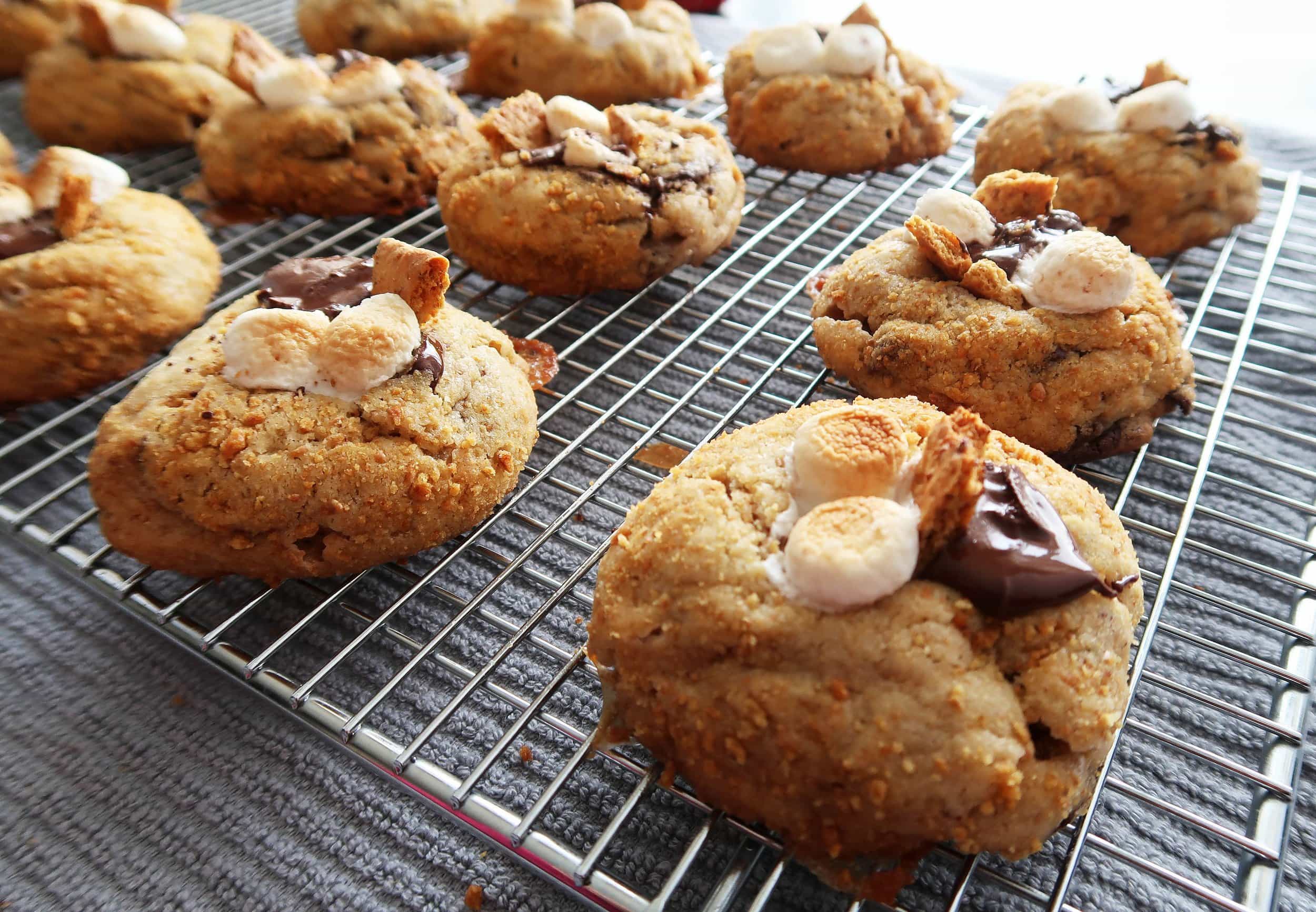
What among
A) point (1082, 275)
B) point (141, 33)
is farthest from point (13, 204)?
point (1082, 275)

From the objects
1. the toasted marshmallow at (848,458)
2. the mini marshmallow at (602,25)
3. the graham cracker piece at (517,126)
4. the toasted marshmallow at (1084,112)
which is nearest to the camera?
the toasted marshmallow at (848,458)

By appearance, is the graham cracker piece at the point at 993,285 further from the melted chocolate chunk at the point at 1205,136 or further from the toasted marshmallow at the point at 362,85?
the toasted marshmallow at the point at 362,85

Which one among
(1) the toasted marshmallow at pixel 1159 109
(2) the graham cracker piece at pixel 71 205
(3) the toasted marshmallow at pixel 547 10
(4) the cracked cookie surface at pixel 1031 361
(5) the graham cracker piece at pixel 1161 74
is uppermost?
(3) the toasted marshmallow at pixel 547 10

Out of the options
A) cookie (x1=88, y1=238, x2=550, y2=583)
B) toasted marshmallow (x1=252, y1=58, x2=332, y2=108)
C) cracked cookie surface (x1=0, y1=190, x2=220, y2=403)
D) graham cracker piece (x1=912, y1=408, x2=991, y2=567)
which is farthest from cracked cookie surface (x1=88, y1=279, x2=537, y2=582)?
toasted marshmallow (x1=252, y1=58, x2=332, y2=108)

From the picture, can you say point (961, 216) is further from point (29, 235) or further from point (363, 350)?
point (29, 235)

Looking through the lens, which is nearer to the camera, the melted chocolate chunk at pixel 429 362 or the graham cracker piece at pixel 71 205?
the melted chocolate chunk at pixel 429 362

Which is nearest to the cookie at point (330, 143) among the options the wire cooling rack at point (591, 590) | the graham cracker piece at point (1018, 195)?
the wire cooling rack at point (591, 590)

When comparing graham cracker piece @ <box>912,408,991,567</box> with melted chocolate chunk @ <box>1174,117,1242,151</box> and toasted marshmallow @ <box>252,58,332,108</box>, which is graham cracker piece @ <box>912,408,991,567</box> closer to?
melted chocolate chunk @ <box>1174,117,1242,151</box>
